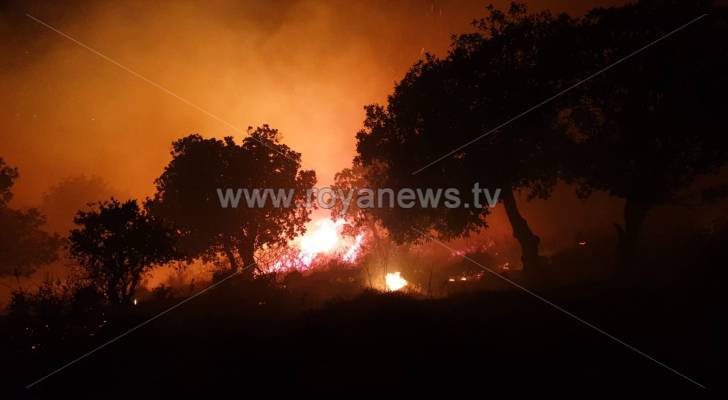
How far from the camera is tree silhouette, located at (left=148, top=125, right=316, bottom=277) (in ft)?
91.2

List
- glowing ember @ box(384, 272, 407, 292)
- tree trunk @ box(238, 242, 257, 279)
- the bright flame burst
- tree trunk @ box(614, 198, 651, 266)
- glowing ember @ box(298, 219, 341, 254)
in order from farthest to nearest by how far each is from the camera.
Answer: glowing ember @ box(298, 219, 341, 254) → the bright flame burst → glowing ember @ box(384, 272, 407, 292) → tree trunk @ box(238, 242, 257, 279) → tree trunk @ box(614, 198, 651, 266)

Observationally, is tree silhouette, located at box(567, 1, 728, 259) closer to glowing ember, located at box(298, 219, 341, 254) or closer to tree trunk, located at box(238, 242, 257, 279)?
tree trunk, located at box(238, 242, 257, 279)

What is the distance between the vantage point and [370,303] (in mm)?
19328

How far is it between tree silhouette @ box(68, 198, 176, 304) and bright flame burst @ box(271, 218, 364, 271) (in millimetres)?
15372

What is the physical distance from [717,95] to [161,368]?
28.2 meters

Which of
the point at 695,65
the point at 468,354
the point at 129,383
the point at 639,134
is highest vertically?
the point at 695,65

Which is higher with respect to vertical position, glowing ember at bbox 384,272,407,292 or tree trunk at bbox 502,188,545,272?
tree trunk at bbox 502,188,545,272

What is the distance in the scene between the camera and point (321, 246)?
56.0m

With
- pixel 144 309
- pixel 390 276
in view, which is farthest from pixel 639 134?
pixel 144 309

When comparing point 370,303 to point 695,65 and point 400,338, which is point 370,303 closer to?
point 400,338

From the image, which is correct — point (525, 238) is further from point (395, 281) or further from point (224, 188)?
point (224, 188)

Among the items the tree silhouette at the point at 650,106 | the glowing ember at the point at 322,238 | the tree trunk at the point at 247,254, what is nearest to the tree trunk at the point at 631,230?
the tree silhouette at the point at 650,106

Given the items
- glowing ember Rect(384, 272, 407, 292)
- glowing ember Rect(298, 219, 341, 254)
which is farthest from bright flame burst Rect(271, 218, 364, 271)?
glowing ember Rect(384, 272, 407, 292)

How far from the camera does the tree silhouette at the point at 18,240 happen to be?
43.5 meters
